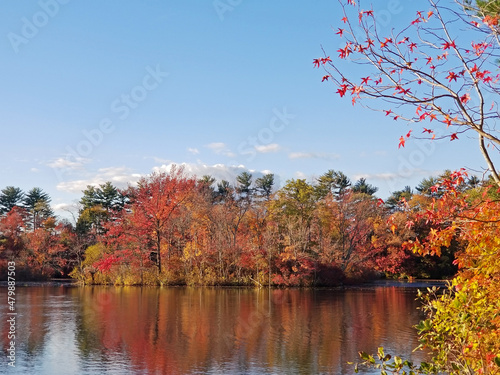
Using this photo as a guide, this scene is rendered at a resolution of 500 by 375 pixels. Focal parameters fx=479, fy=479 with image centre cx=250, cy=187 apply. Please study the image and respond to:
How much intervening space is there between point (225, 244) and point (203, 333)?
1739cm

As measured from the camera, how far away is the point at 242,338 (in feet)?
42.5

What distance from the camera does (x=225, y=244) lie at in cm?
3095

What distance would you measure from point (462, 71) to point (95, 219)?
40.6 meters

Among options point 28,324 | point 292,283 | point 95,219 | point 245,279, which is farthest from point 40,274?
point 28,324

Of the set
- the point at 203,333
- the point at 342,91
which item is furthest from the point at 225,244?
the point at 342,91

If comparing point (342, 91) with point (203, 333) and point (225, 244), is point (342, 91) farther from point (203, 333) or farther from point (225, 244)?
point (225, 244)

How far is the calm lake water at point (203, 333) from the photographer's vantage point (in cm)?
1003

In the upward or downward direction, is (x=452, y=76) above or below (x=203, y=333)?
above

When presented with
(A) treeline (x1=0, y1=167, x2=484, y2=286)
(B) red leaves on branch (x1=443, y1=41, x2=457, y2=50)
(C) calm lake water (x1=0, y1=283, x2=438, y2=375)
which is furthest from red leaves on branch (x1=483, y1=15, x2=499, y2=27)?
(A) treeline (x1=0, y1=167, x2=484, y2=286)

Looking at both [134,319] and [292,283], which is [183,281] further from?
[134,319]

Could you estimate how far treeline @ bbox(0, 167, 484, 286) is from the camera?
29.6m

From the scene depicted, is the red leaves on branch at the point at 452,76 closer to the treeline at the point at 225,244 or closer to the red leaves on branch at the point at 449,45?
the red leaves on branch at the point at 449,45

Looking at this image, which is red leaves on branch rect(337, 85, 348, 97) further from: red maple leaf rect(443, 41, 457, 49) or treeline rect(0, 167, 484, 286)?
treeline rect(0, 167, 484, 286)

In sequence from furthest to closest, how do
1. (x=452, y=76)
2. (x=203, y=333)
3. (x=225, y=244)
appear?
(x=225, y=244)
(x=203, y=333)
(x=452, y=76)
